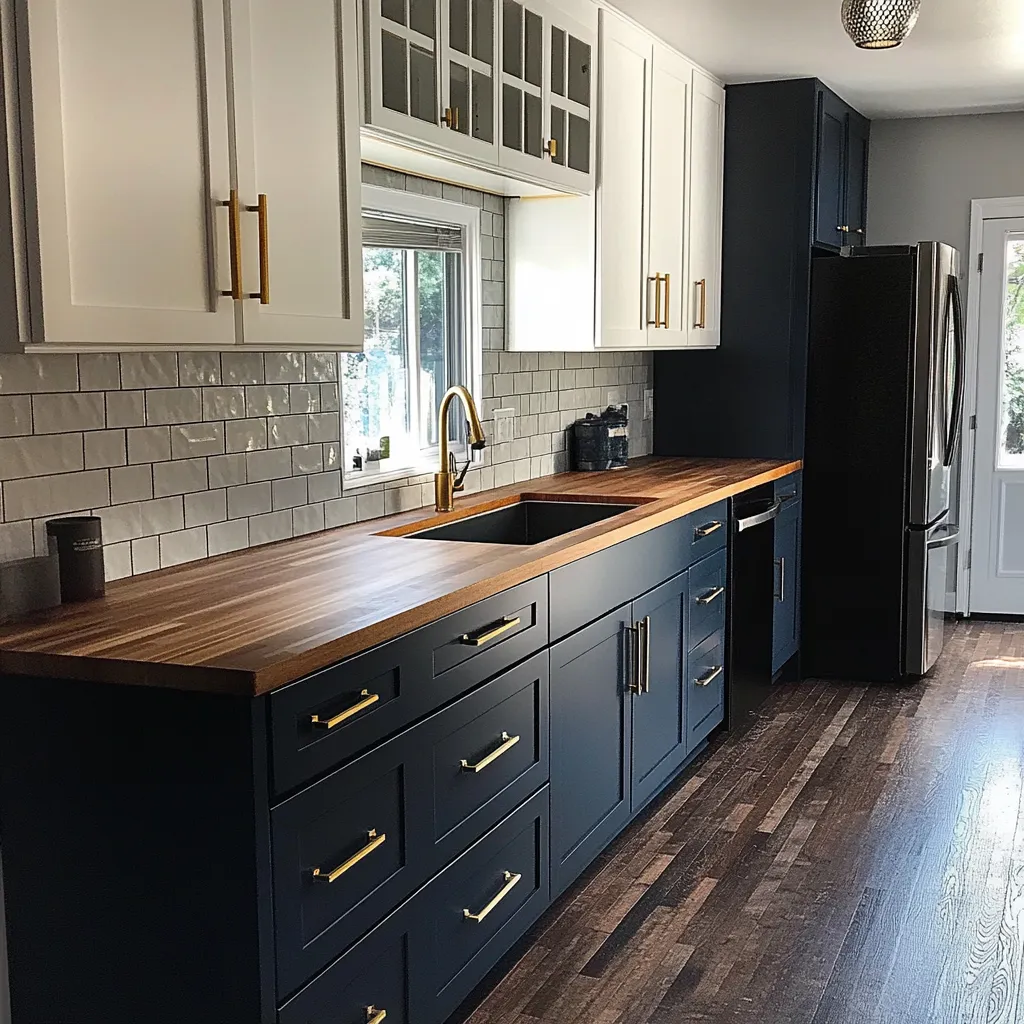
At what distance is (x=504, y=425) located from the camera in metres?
4.05

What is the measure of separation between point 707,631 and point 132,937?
2.43 meters

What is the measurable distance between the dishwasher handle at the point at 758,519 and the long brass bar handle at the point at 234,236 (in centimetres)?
239

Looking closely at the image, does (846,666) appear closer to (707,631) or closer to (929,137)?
(707,631)

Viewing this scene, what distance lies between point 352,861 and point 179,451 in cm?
105

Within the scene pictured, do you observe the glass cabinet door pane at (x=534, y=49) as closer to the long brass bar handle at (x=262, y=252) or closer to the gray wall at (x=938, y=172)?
the long brass bar handle at (x=262, y=252)

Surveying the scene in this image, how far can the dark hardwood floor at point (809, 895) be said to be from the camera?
8.30ft

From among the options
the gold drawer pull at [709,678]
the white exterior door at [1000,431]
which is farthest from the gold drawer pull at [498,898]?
the white exterior door at [1000,431]

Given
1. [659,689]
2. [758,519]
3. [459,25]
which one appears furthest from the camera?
[758,519]

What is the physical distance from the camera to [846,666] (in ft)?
16.5

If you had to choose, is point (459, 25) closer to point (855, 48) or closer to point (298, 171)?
point (298, 171)

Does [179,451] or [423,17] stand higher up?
[423,17]

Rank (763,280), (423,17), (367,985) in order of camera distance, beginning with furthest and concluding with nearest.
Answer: (763,280) < (423,17) < (367,985)

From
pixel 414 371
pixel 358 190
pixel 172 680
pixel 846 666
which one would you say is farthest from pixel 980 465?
pixel 172 680

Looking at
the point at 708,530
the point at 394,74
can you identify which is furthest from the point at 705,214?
the point at 394,74
